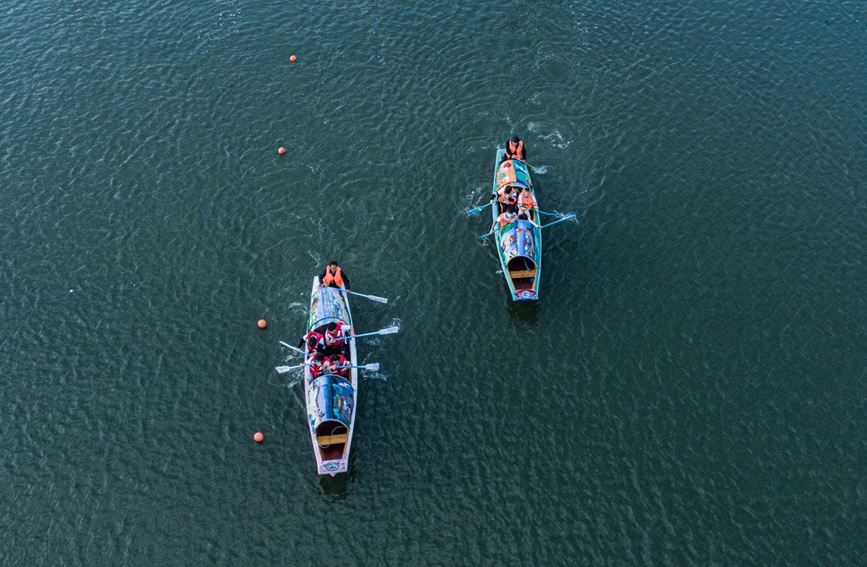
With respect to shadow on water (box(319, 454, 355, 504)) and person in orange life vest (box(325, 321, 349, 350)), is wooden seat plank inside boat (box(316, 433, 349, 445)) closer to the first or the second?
shadow on water (box(319, 454, 355, 504))

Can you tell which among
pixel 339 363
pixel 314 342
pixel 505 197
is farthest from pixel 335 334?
pixel 505 197

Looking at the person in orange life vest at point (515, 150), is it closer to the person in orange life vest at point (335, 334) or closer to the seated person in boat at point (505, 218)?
the seated person in boat at point (505, 218)

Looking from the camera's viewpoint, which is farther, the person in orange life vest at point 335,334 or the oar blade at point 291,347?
the person in orange life vest at point 335,334

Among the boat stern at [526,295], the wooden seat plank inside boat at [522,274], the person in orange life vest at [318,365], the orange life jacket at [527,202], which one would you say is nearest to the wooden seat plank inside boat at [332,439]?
the person in orange life vest at [318,365]

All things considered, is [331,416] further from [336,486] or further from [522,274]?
[522,274]

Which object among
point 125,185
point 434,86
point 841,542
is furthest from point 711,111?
point 125,185

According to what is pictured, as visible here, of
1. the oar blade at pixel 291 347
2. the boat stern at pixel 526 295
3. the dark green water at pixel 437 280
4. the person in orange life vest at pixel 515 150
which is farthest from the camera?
the person in orange life vest at pixel 515 150

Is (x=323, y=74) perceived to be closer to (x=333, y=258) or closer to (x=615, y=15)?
(x=333, y=258)
